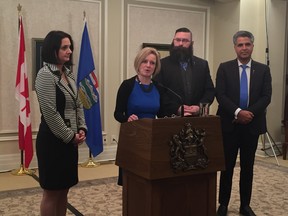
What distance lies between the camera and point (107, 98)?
527 cm

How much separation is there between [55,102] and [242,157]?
1.70 m

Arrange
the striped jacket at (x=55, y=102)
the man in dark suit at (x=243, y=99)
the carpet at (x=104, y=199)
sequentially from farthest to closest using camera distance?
the carpet at (x=104, y=199)
the man in dark suit at (x=243, y=99)
the striped jacket at (x=55, y=102)

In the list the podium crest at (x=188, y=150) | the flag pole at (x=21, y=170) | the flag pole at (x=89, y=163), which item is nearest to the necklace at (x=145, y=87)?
the podium crest at (x=188, y=150)

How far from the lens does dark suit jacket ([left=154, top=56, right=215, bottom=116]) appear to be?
2732mm

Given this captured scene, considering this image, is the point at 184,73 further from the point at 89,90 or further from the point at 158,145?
the point at 89,90

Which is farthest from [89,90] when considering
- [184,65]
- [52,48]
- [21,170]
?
[52,48]

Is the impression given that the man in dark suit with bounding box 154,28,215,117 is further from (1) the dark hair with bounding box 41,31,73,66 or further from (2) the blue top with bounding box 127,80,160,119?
(1) the dark hair with bounding box 41,31,73,66

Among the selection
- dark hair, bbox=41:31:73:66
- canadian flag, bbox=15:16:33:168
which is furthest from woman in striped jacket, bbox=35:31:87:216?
canadian flag, bbox=15:16:33:168

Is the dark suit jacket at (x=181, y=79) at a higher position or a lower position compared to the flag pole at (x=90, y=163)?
higher

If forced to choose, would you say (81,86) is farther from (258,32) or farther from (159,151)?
(159,151)

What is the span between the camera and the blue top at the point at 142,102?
2.36 meters

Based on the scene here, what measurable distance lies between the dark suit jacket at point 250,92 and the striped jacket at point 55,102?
134 cm

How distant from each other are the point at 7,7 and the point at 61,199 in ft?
9.80

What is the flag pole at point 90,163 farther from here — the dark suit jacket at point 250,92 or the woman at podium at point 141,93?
the woman at podium at point 141,93
